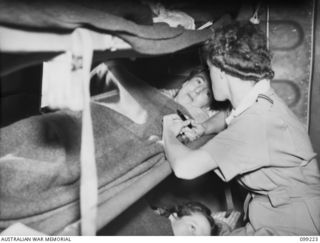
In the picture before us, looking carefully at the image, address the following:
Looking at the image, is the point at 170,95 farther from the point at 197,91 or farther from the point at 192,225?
the point at 192,225

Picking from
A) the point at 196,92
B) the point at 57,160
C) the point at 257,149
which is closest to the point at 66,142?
the point at 57,160

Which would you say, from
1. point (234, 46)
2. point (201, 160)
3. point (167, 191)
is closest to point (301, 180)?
point (201, 160)

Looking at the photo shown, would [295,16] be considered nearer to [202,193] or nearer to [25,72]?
[202,193]

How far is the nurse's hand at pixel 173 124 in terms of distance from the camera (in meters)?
1.02

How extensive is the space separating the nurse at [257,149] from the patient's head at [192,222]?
0.13 meters

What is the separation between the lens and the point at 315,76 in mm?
1403

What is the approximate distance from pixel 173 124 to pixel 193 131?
0.15 m

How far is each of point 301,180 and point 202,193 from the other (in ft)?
2.03

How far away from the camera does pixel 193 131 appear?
119 centimetres

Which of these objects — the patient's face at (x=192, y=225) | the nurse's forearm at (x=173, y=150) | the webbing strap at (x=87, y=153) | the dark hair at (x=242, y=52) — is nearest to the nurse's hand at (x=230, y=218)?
the patient's face at (x=192, y=225)

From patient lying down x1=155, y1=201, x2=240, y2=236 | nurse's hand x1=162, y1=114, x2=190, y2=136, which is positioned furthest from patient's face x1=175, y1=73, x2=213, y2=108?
patient lying down x1=155, y1=201, x2=240, y2=236

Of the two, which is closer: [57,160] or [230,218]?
[57,160]

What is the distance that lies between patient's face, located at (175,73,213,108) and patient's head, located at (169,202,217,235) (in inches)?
17.7

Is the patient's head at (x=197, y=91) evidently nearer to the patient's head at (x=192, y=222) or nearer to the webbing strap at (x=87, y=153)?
the patient's head at (x=192, y=222)
